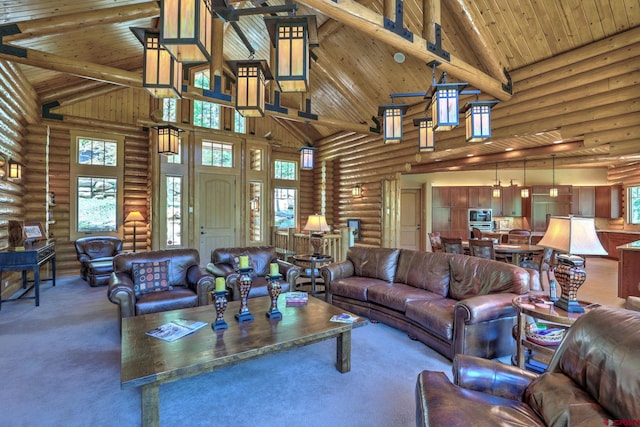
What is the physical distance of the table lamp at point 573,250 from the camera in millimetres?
2477

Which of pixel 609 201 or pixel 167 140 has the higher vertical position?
pixel 167 140

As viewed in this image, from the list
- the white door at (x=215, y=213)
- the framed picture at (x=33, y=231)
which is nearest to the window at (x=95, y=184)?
the framed picture at (x=33, y=231)

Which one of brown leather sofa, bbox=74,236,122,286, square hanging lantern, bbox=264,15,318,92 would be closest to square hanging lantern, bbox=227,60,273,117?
square hanging lantern, bbox=264,15,318,92

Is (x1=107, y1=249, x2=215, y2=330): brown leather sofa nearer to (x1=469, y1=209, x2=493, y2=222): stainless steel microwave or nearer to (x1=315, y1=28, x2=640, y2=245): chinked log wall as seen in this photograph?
(x1=315, y1=28, x2=640, y2=245): chinked log wall

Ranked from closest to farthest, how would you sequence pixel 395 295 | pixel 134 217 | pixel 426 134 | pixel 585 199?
pixel 395 295, pixel 426 134, pixel 134 217, pixel 585 199

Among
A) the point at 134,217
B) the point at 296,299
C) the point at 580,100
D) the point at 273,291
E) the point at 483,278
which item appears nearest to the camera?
the point at 273,291

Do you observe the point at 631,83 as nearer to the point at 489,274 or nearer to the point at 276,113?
the point at 489,274

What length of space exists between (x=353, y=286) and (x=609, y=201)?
9.77 m

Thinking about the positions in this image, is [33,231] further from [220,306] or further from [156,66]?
[220,306]

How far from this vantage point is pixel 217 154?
325 inches

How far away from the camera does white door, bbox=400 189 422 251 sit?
9844mm

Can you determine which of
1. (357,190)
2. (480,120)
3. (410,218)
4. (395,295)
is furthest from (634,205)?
(395,295)

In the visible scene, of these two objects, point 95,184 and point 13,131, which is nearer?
point 13,131

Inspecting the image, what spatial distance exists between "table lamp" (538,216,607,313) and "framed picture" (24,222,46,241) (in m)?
7.53
